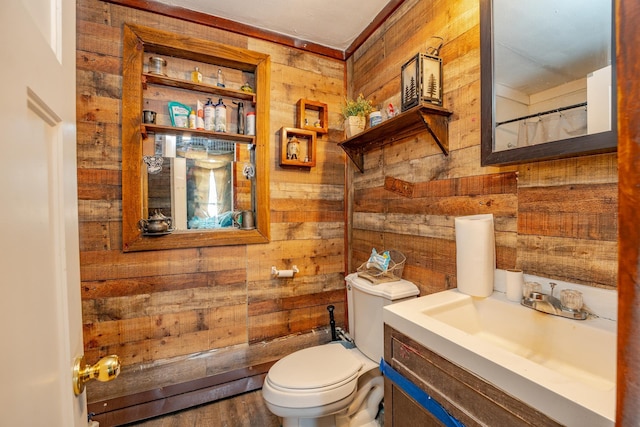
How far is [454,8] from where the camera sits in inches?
53.9

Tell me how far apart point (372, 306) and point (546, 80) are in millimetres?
1281

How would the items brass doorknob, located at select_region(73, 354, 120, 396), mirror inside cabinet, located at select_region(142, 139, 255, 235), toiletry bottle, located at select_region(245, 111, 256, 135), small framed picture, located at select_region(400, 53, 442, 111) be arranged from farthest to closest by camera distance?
toiletry bottle, located at select_region(245, 111, 256, 135)
mirror inside cabinet, located at select_region(142, 139, 255, 235)
small framed picture, located at select_region(400, 53, 442, 111)
brass doorknob, located at select_region(73, 354, 120, 396)

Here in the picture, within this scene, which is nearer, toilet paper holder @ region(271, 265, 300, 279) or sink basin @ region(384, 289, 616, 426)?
sink basin @ region(384, 289, 616, 426)

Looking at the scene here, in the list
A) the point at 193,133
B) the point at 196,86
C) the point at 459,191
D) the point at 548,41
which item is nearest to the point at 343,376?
the point at 459,191

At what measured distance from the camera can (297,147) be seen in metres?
2.09

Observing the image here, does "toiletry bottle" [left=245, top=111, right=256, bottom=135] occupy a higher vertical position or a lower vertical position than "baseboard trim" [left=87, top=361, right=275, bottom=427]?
higher

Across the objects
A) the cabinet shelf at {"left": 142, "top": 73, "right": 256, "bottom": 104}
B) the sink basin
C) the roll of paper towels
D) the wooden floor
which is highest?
the cabinet shelf at {"left": 142, "top": 73, "right": 256, "bottom": 104}

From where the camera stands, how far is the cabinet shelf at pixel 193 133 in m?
1.76

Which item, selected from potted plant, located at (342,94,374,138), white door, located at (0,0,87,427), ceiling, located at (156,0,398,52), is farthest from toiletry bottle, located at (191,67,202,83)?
white door, located at (0,0,87,427)

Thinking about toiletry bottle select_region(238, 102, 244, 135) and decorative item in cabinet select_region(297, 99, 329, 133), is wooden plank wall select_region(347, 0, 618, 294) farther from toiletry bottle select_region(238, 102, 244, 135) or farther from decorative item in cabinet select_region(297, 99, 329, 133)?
toiletry bottle select_region(238, 102, 244, 135)

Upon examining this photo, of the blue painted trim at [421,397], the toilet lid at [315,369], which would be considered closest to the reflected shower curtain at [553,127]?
the blue painted trim at [421,397]

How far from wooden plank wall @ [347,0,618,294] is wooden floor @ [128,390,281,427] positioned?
1.20m

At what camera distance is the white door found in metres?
0.32

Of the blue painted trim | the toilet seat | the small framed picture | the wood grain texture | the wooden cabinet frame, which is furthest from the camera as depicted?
the wooden cabinet frame
